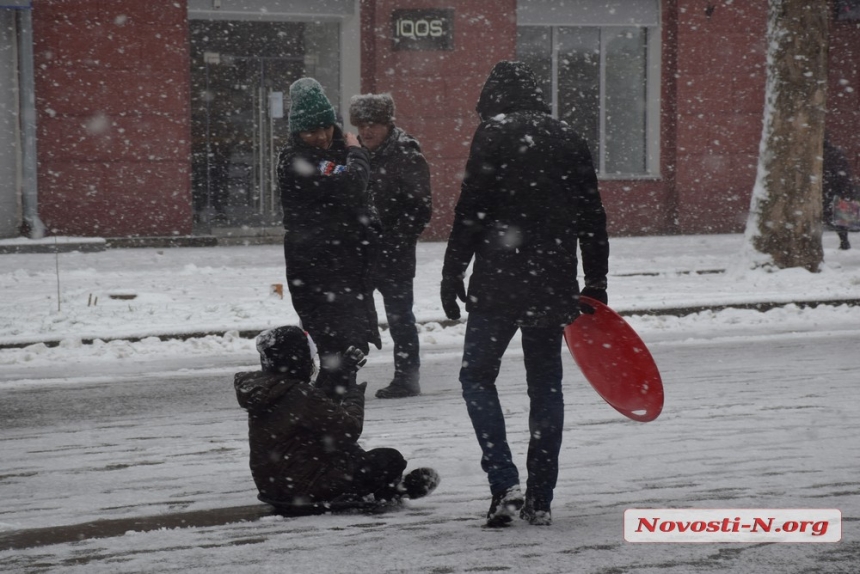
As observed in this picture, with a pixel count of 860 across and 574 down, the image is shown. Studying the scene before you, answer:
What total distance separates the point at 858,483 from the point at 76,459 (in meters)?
3.81

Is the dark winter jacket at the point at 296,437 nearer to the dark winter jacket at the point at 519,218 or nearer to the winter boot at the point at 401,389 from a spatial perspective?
the dark winter jacket at the point at 519,218

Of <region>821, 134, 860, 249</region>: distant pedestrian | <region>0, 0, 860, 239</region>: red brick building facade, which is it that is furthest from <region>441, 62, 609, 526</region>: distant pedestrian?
<region>0, 0, 860, 239</region>: red brick building facade

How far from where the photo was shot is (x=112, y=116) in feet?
60.9

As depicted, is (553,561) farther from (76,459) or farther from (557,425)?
(76,459)


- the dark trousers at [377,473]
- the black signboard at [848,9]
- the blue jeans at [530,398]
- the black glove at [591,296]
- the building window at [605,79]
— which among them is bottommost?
the dark trousers at [377,473]

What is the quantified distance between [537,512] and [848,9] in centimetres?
1934

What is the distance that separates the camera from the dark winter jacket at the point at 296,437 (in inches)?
199

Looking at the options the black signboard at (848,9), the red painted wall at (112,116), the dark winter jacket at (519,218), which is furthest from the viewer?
the black signboard at (848,9)

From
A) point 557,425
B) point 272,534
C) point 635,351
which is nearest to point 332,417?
point 272,534

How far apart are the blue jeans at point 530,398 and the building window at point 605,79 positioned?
53.7 feet

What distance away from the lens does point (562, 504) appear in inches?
216

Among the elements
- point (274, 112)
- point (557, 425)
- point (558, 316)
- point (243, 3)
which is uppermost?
point (243, 3)

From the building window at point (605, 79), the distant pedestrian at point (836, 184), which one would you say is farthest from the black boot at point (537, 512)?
the building window at point (605, 79)

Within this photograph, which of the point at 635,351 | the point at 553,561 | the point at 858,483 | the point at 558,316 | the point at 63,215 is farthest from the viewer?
the point at 63,215
